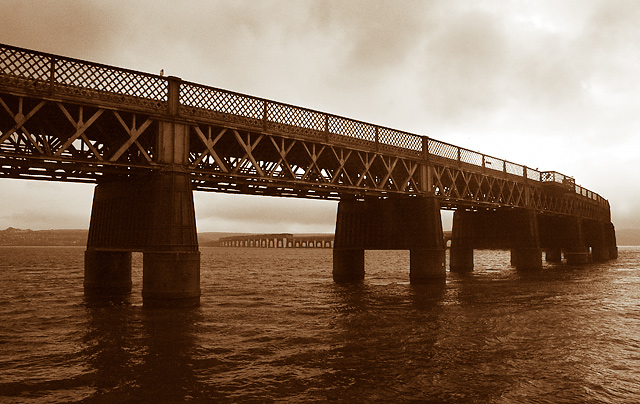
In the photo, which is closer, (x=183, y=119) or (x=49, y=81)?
(x=49, y=81)

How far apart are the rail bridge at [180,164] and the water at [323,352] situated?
2987 millimetres

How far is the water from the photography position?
10234 mm

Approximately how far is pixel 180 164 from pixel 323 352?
11785 millimetres

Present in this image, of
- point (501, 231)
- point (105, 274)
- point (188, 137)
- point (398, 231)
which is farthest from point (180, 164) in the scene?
point (501, 231)

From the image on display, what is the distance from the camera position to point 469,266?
56281 millimetres

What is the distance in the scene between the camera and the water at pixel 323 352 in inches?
403

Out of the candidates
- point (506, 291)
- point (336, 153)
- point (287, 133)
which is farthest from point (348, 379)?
point (506, 291)

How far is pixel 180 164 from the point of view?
70.9ft

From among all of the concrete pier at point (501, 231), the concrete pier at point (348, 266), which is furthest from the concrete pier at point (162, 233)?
the concrete pier at point (501, 231)

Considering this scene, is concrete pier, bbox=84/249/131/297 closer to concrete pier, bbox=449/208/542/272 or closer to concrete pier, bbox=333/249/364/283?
concrete pier, bbox=333/249/364/283

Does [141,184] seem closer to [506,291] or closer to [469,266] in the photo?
[506,291]

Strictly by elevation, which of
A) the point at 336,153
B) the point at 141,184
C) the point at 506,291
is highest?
the point at 336,153

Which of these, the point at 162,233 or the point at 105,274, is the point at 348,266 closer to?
the point at 105,274

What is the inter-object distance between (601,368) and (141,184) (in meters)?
19.8
